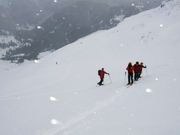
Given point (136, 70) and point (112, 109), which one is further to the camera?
point (136, 70)

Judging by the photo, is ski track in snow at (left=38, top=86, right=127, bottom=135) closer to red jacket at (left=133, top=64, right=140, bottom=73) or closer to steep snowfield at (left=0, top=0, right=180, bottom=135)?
steep snowfield at (left=0, top=0, right=180, bottom=135)

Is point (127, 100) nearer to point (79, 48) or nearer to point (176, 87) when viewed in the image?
point (176, 87)

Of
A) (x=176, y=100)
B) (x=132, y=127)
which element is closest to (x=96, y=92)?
(x=176, y=100)

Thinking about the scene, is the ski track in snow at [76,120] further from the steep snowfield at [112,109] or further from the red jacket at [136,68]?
the red jacket at [136,68]

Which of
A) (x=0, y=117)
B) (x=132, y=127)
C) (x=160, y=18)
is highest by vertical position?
(x=160, y=18)

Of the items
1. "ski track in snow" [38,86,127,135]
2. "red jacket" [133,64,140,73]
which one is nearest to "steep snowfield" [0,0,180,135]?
"ski track in snow" [38,86,127,135]

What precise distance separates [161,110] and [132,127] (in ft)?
7.00

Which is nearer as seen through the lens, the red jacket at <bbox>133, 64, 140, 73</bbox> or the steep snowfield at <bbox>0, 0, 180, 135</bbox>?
the steep snowfield at <bbox>0, 0, 180, 135</bbox>

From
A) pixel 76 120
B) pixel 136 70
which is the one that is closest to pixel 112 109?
pixel 76 120

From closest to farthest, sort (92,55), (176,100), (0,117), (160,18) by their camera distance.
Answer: (176,100)
(0,117)
(92,55)
(160,18)

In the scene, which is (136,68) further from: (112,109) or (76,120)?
(76,120)

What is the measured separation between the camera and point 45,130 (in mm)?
17922

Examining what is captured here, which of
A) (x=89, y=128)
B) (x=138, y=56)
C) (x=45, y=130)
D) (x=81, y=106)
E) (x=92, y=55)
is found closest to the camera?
(x=89, y=128)

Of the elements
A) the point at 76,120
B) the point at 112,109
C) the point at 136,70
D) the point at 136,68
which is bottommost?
the point at 76,120
